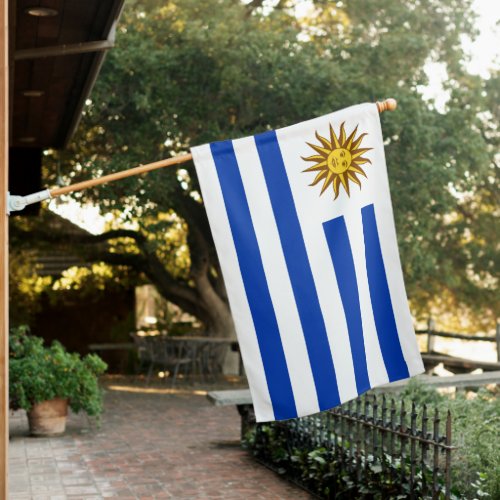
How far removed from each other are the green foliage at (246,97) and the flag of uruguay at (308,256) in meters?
9.57

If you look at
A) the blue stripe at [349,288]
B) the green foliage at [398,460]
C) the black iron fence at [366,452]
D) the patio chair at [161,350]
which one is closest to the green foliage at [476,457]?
the green foliage at [398,460]

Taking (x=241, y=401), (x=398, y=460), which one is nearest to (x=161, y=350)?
(x=241, y=401)

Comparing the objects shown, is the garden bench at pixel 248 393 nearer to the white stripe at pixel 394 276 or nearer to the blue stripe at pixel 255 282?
the white stripe at pixel 394 276

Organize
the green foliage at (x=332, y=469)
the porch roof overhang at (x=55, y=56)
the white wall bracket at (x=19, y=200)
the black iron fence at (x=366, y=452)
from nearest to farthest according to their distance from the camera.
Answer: the white wall bracket at (x=19, y=200)
the black iron fence at (x=366, y=452)
the green foliage at (x=332, y=469)
the porch roof overhang at (x=55, y=56)

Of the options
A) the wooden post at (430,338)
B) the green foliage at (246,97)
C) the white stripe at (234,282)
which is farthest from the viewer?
the wooden post at (430,338)

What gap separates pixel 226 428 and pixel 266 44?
6072mm

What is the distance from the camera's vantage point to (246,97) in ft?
49.4

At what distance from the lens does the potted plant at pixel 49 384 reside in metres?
10.3

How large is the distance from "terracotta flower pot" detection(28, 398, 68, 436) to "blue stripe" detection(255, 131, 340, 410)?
654 cm

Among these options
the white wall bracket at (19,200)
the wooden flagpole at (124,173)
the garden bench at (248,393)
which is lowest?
the garden bench at (248,393)

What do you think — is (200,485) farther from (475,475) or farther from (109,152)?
(109,152)

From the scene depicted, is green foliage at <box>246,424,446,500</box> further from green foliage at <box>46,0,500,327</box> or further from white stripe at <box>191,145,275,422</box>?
green foliage at <box>46,0,500,327</box>

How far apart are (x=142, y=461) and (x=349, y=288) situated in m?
5.19

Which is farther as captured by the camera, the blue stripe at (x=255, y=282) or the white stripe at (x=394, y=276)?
the white stripe at (x=394, y=276)
